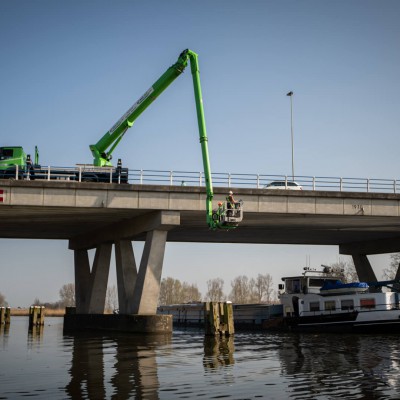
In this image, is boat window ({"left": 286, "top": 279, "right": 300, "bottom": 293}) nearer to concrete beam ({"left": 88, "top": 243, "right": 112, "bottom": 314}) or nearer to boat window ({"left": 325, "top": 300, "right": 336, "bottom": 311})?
boat window ({"left": 325, "top": 300, "right": 336, "bottom": 311})

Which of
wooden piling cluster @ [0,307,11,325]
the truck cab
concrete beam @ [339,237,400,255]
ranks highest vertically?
the truck cab

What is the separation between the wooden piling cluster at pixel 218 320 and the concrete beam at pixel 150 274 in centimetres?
450

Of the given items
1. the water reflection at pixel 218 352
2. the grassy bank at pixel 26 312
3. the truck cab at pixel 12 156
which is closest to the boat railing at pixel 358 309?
the water reflection at pixel 218 352

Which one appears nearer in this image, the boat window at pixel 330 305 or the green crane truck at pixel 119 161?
the green crane truck at pixel 119 161

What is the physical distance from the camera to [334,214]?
4178cm

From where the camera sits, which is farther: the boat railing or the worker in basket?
the boat railing

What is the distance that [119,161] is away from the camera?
A: 4206 cm

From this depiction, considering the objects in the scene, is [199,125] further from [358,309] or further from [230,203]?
[358,309]

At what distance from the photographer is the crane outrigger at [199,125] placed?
37.2 metres

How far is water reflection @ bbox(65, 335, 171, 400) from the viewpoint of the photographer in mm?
15740

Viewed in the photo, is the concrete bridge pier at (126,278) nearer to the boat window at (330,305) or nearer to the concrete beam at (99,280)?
the concrete beam at (99,280)

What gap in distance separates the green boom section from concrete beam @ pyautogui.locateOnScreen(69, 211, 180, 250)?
2712 mm

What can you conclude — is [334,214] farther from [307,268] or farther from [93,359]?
[93,359]

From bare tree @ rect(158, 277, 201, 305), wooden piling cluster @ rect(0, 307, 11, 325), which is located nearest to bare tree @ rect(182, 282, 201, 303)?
bare tree @ rect(158, 277, 201, 305)
